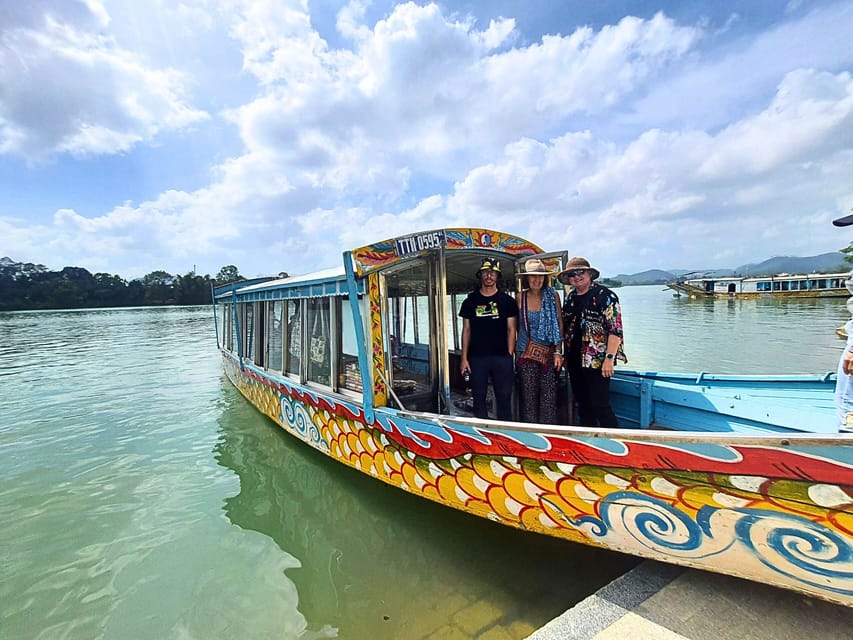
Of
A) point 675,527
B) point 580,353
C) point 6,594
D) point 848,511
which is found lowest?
point 6,594

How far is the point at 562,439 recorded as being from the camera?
8.46 ft

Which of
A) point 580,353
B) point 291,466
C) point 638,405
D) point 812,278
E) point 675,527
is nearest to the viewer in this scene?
point 675,527

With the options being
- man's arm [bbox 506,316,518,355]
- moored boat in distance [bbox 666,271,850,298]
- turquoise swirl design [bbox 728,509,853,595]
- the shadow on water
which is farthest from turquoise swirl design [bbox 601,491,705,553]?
moored boat in distance [bbox 666,271,850,298]

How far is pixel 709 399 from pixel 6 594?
20.8 feet

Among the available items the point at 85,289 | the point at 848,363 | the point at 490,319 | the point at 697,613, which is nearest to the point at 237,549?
the point at 490,319

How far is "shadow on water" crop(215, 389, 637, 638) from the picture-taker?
3043 mm

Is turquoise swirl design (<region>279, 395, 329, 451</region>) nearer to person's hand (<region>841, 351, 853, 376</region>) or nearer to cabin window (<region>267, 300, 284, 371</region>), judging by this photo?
cabin window (<region>267, 300, 284, 371</region>)

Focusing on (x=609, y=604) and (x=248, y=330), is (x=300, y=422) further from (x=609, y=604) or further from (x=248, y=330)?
(x=609, y=604)

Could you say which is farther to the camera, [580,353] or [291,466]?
[291,466]

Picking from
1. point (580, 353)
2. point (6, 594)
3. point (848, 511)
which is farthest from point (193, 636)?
point (848, 511)

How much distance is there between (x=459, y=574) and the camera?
136 inches

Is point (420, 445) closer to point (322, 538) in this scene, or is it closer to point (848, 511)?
point (322, 538)

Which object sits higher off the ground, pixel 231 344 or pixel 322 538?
pixel 231 344

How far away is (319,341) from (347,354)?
0.63 metres
